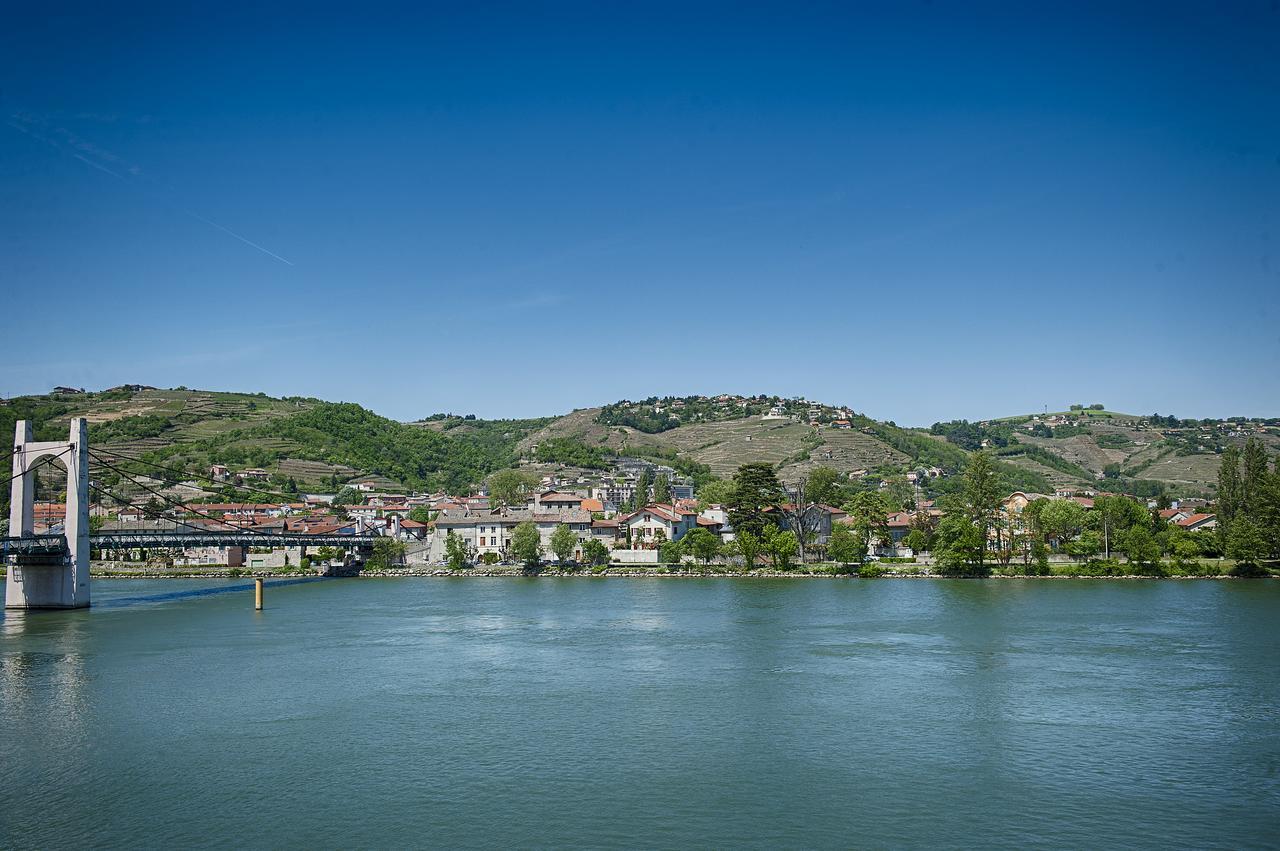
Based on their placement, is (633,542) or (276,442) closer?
(633,542)

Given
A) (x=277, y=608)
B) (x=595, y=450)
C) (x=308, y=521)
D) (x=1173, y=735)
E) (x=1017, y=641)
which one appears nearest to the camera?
(x=1173, y=735)

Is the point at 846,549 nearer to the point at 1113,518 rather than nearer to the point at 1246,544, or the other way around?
the point at 1113,518

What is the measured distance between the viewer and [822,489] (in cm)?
4125

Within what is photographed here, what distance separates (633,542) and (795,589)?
9753mm

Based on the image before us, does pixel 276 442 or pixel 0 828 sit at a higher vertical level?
pixel 276 442

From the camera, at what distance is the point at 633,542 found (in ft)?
106

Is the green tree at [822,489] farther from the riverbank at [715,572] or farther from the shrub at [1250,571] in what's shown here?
the shrub at [1250,571]

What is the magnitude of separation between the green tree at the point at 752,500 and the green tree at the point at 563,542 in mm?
5415

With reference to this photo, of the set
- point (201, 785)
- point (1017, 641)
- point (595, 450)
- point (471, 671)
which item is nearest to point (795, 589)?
point (1017, 641)

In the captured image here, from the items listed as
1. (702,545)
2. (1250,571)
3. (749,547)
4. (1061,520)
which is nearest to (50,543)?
(702,545)

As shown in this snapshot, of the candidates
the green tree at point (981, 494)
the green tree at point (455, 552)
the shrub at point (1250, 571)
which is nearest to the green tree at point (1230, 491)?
the shrub at point (1250, 571)

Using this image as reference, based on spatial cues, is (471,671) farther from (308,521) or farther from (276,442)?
(276,442)

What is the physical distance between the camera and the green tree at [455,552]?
103ft

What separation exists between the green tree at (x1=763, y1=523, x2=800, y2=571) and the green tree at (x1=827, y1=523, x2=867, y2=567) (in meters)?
1.20
